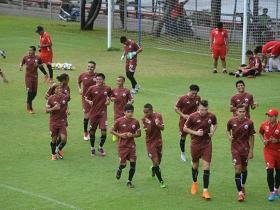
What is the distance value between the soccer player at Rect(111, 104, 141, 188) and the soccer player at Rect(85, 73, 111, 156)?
2.77m

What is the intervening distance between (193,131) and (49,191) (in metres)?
3.42

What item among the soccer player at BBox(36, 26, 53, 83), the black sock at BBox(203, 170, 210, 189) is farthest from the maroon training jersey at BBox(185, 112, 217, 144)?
the soccer player at BBox(36, 26, 53, 83)

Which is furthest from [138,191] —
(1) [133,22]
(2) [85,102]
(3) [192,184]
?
(1) [133,22]

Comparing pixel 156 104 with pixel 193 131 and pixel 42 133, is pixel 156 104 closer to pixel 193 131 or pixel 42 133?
pixel 42 133

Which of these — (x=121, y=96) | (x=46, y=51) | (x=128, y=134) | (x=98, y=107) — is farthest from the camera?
(x=46, y=51)

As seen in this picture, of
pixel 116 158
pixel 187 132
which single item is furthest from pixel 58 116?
pixel 187 132

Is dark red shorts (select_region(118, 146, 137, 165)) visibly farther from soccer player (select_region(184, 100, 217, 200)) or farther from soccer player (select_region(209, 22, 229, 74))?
soccer player (select_region(209, 22, 229, 74))

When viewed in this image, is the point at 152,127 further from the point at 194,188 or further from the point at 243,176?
the point at 243,176

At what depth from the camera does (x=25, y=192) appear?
675 inches

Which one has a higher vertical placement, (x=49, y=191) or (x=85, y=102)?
(x=85, y=102)

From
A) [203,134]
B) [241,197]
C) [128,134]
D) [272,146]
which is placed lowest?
[241,197]

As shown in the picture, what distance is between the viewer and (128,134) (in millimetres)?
17359

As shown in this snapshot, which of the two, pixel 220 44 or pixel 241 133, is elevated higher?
pixel 220 44

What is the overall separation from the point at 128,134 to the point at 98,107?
324 cm
